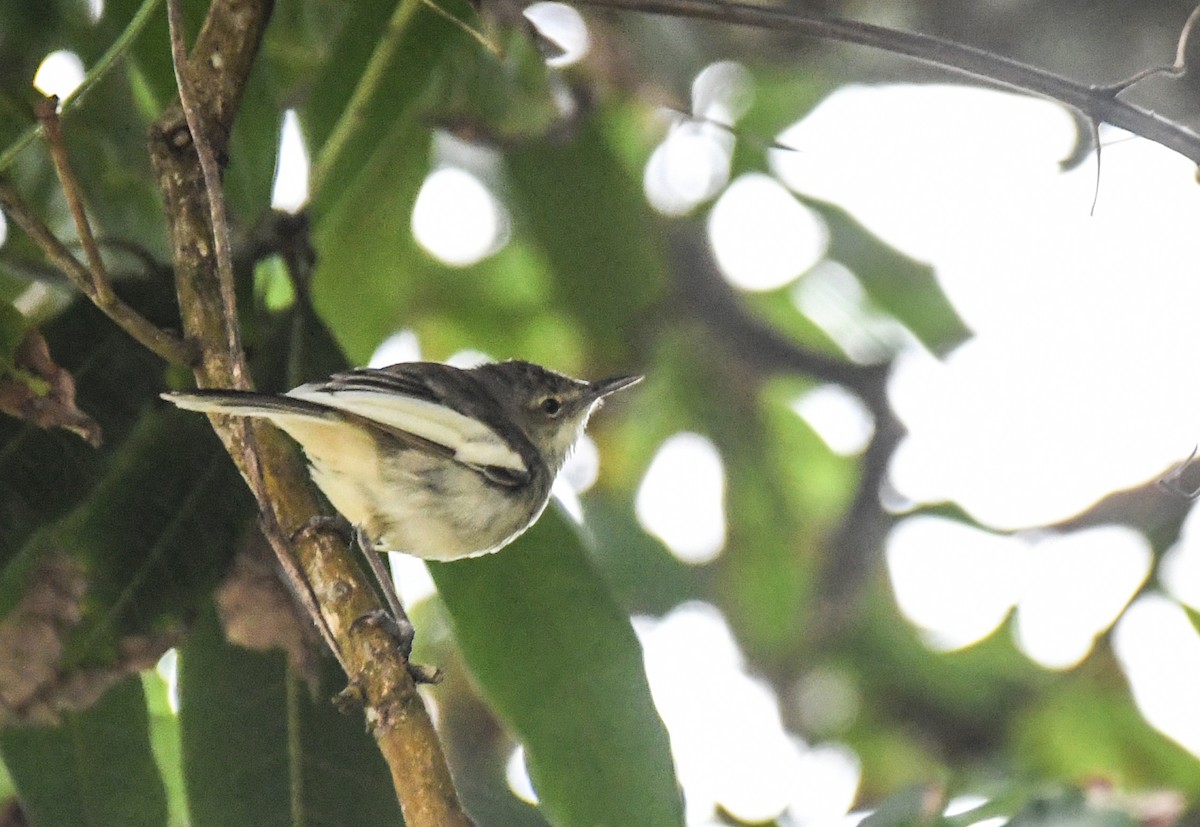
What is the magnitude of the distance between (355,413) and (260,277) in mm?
343

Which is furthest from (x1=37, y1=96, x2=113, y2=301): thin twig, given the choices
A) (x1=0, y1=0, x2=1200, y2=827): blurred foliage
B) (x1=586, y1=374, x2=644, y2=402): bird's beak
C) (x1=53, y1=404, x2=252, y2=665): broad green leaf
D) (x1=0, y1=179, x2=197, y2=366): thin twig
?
(x1=586, y1=374, x2=644, y2=402): bird's beak

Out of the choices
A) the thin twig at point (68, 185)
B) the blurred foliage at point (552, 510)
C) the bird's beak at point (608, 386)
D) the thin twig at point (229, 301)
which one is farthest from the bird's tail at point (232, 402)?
the bird's beak at point (608, 386)

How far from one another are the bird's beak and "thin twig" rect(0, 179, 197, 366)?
50.9 inches

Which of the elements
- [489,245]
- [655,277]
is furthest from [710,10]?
[489,245]

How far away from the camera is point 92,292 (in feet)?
4.82

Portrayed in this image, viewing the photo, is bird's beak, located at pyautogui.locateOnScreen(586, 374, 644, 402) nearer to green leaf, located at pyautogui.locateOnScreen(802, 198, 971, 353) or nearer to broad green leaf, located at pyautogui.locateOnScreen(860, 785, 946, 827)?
green leaf, located at pyautogui.locateOnScreen(802, 198, 971, 353)

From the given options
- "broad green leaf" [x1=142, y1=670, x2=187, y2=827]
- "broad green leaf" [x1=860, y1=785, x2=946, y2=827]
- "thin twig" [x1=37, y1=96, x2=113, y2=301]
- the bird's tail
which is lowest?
"broad green leaf" [x1=860, y1=785, x2=946, y2=827]

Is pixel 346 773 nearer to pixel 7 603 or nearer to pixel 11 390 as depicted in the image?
pixel 7 603

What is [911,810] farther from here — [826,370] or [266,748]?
[826,370]

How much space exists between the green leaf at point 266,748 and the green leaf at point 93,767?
61 millimetres

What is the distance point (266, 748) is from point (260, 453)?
1.92 ft

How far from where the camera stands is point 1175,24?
2.12 m

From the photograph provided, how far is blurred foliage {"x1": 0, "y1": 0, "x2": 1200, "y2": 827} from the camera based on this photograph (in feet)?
6.17

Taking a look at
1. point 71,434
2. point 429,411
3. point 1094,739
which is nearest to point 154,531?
point 71,434
